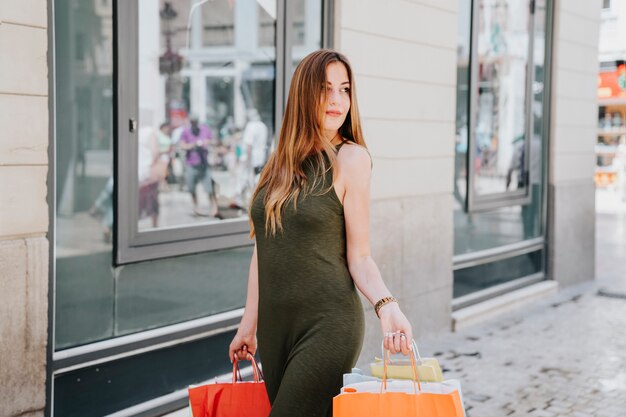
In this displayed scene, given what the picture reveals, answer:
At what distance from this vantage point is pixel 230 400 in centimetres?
273

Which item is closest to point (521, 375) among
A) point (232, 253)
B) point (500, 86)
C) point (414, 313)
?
point (414, 313)

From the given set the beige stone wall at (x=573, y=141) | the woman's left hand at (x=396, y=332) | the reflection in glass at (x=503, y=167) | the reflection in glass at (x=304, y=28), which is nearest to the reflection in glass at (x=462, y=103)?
the reflection in glass at (x=503, y=167)

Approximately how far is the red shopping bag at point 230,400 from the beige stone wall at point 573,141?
7007 millimetres

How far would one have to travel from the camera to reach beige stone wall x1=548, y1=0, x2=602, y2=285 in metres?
9.17

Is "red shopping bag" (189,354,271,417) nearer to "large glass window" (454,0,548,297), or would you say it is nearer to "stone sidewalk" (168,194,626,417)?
"stone sidewalk" (168,194,626,417)

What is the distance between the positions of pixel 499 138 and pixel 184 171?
4410 mm

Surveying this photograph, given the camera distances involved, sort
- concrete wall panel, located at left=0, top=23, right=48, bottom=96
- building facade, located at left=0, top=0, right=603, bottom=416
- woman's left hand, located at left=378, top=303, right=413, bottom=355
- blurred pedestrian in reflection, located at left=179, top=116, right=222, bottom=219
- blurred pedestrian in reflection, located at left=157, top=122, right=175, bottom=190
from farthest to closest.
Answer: blurred pedestrian in reflection, located at left=179, top=116, right=222, bottom=219 → blurred pedestrian in reflection, located at left=157, top=122, right=175, bottom=190 → building facade, located at left=0, top=0, right=603, bottom=416 → concrete wall panel, located at left=0, top=23, right=48, bottom=96 → woman's left hand, located at left=378, top=303, right=413, bottom=355

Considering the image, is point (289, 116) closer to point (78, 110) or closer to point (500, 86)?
point (78, 110)

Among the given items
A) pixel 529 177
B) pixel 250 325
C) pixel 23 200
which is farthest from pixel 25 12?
pixel 529 177

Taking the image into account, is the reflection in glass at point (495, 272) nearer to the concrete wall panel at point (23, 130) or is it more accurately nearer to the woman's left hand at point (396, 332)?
the concrete wall panel at point (23, 130)

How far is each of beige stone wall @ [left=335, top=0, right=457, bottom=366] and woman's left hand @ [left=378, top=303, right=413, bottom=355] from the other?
377 cm

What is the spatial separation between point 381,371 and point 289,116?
88 cm

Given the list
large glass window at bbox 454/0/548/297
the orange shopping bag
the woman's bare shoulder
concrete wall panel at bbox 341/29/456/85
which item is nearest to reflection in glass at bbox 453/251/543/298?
large glass window at bbox 454/0/548/297

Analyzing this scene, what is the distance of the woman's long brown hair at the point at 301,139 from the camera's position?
265 centimetres
